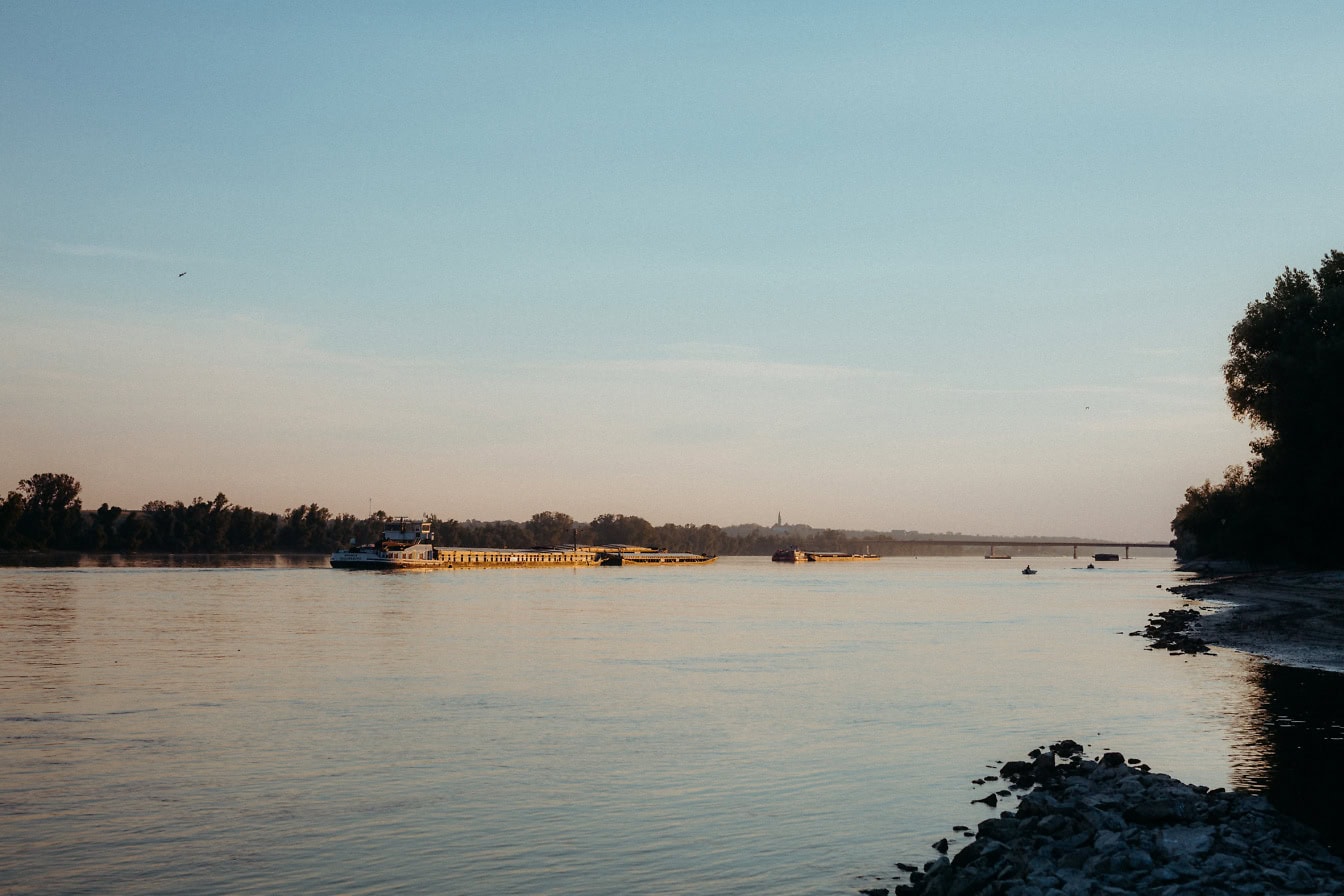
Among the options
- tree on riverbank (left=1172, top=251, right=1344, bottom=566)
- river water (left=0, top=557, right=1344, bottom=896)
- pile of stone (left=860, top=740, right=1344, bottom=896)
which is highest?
tree on riverbank (left=1172, top=251, right=1344, bottom=566)

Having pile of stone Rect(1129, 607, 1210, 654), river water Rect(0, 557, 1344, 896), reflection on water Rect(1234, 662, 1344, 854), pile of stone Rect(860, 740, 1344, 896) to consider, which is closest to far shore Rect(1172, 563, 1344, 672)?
pile of stone Rect(1129, 607, 1210, 654)

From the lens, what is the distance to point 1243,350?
9950 centimetres

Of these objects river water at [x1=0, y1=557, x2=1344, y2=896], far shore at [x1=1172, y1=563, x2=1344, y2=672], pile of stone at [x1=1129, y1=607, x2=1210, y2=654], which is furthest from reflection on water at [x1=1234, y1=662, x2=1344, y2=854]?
pile of stone at [x1=1129, y1=607, x2=1210, y2=654]

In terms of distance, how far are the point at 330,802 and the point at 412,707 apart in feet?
46.7

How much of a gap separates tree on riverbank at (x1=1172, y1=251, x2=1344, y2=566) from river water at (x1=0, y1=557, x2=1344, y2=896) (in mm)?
29500

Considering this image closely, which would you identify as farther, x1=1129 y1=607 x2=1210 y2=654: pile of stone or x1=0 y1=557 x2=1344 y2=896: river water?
x1=1129 y1=607 x2=1210 y2=654: pile of stone

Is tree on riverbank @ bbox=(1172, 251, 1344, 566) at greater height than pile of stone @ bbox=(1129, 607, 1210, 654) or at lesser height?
greater

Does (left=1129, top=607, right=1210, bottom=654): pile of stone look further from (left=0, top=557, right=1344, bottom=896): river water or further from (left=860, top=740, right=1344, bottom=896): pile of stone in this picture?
(left=860, top=740, right=1344, bottom=896): pile of stone

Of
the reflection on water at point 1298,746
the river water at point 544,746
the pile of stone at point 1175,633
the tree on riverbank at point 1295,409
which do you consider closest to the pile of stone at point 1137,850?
the reflection on water at point 1298,746

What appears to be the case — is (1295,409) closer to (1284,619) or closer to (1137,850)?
(1284,619)

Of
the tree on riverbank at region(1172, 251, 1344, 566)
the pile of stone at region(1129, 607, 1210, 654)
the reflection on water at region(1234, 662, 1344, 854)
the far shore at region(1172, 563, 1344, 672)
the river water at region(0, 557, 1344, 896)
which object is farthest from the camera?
the tree on riverbank at region(1172, 251, 1344, 566)

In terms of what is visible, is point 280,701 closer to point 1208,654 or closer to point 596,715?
point 596,715

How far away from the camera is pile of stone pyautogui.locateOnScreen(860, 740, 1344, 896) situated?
651 inches

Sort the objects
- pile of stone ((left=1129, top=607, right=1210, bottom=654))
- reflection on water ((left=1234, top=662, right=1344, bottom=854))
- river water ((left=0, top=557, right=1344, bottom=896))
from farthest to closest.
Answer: pile of stone ((left=1129, top=607, right=1210, bottom=654))
reflection on water ((left=1234, top=662, right=1344, bottom=854))
river water ((left=0, top=557, right=1344, bottom=896))
